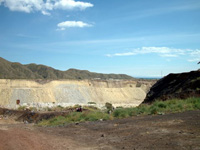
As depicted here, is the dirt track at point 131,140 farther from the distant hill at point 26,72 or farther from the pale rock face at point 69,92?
the distant hill at point 26,72

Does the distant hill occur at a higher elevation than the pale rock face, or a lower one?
higher

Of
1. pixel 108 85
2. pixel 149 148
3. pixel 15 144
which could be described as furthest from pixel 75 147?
pixel 108 85

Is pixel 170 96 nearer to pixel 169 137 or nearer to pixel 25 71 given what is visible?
pixel 169 137

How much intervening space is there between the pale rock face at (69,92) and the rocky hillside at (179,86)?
21.7 m

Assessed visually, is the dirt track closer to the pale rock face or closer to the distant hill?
the pale rock face

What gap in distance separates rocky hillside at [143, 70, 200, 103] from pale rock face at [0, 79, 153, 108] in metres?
21.7

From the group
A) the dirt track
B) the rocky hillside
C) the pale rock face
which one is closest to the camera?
the dirt track

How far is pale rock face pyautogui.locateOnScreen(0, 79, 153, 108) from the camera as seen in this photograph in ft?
161

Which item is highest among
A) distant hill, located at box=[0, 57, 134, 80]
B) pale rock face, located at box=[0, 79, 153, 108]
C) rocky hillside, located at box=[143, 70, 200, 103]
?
distant hill, located at box=[0, 57, 134, 80]

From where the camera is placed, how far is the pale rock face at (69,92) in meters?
49.0

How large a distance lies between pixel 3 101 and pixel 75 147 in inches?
1681

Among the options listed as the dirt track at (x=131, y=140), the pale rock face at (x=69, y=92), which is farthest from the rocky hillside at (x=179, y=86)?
the pale rock face at (x=69, y=92)

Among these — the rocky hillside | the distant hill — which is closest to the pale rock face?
the rocky hillside

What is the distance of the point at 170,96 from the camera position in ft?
73.0
